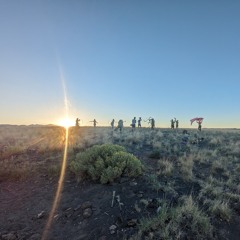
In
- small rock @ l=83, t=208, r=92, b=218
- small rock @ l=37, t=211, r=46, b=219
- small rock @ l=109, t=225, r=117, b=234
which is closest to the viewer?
small rock @ l=109, t=225, r=117, b=234

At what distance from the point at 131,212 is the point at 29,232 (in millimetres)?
3031

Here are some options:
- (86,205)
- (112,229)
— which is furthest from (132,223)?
(86,205)

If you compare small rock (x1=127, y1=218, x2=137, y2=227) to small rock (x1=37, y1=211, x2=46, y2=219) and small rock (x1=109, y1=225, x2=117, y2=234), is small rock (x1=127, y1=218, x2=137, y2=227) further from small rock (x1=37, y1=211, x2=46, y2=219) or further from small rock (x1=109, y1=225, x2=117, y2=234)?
small rock (x1=37, y1=211, x2=46, y2=219)

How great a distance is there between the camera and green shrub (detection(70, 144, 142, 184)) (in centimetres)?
1201

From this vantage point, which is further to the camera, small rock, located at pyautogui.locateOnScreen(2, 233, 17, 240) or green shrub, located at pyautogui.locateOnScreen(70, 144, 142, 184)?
green shrub, located at pyautogui.locateOnScreen(70, 144, 142, 184)

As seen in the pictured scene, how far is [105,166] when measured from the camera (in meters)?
12.7

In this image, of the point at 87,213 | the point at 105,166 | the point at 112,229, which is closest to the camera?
the point at 112,229

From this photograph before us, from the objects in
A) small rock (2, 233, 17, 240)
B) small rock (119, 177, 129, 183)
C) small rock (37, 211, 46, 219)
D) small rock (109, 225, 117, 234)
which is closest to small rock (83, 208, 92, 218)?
small rock (109, 225, 117, 234)

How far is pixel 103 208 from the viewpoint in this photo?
33.2 ft

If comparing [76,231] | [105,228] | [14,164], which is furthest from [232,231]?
[14,164]

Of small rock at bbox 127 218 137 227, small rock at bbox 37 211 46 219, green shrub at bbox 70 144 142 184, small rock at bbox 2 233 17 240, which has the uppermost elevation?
green shrub at bbox 70 144 142 184

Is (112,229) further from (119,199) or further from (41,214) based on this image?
(41,214)

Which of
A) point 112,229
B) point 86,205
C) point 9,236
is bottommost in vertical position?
point 9,236

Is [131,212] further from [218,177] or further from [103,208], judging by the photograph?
[218,177]
